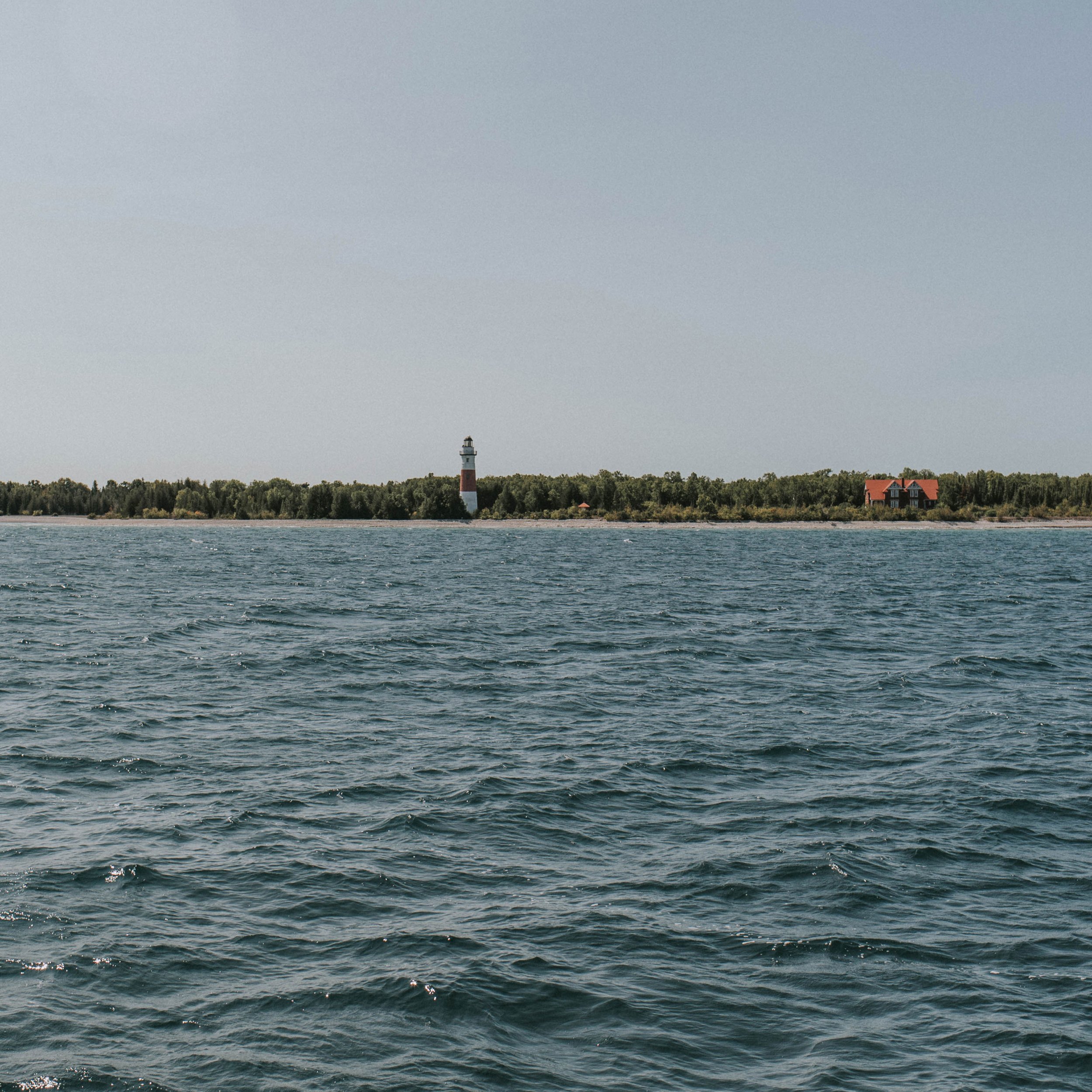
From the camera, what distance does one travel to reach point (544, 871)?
55.8 ft

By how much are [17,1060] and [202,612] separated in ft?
166

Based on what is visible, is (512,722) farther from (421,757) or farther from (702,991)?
(702,991)

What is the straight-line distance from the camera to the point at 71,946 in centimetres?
1385

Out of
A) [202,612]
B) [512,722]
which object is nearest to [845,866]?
[512,722]

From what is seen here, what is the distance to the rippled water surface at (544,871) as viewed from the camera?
38.0ft

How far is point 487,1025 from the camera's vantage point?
1205 cm

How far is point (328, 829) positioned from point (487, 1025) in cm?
779

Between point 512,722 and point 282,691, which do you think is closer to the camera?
point 512,722

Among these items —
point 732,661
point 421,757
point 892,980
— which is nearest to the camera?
point 892,980

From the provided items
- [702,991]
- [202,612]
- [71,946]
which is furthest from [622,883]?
[202,612]

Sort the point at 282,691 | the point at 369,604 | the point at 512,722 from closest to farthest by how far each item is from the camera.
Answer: the point at 512,722, the point at 282,691, the point at 369,604

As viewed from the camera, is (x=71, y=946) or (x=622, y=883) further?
(x=622, y=883)

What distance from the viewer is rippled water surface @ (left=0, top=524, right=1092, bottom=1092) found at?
1159 cm

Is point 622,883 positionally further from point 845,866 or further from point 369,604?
point 369,604
